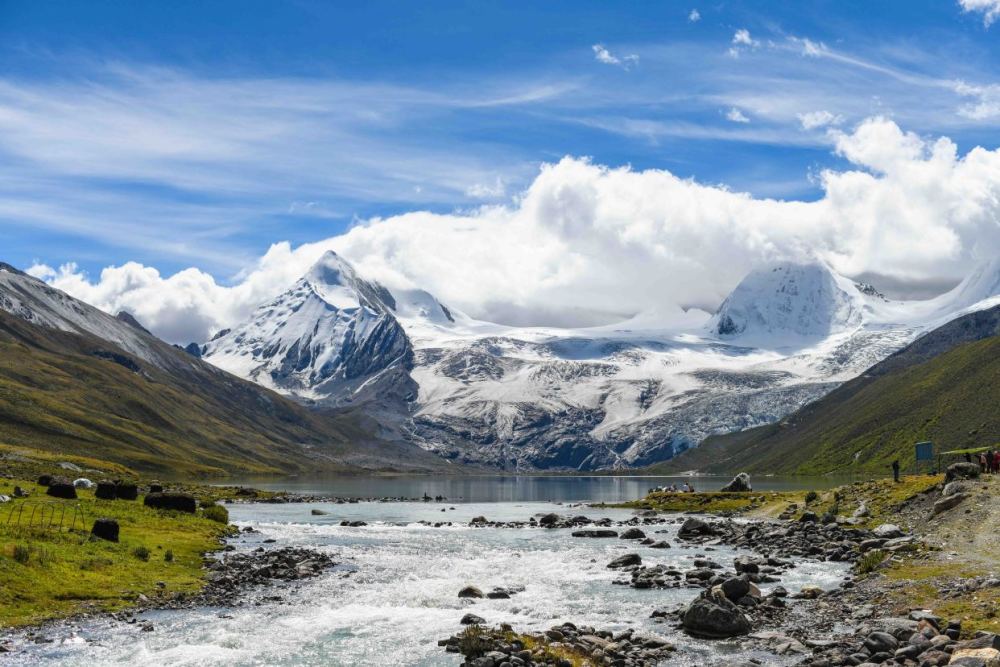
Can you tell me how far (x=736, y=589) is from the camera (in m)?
47.4

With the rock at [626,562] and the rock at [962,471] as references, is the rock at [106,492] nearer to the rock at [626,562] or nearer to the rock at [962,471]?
the rock at [626,562]

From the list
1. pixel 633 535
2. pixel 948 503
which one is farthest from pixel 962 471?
pixel 633 535

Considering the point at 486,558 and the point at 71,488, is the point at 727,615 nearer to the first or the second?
the point at 486,558

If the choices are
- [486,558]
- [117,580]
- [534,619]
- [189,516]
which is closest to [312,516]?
[189,516]

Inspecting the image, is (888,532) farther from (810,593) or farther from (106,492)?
(106,492)

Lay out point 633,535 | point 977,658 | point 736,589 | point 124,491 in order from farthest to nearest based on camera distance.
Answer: point 633,535 < point 124,491 < point 736,589 < point 977,658

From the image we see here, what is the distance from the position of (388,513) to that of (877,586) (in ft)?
335

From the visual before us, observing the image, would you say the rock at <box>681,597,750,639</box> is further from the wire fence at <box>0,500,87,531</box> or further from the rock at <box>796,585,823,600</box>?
the wire fence at <box>0,500,87,531</box>

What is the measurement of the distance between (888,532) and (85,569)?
53.1 metres

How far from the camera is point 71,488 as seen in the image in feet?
261

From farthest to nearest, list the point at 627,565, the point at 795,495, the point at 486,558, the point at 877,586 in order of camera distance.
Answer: the point at 795,495
the point at 486,558
the point at 627,565
the point at 877,586

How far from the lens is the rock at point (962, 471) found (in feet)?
244

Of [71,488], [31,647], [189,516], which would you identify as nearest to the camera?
[31,647]

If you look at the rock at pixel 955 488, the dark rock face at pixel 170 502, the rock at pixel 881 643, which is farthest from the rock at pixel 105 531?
the rock at pixel 955 488
